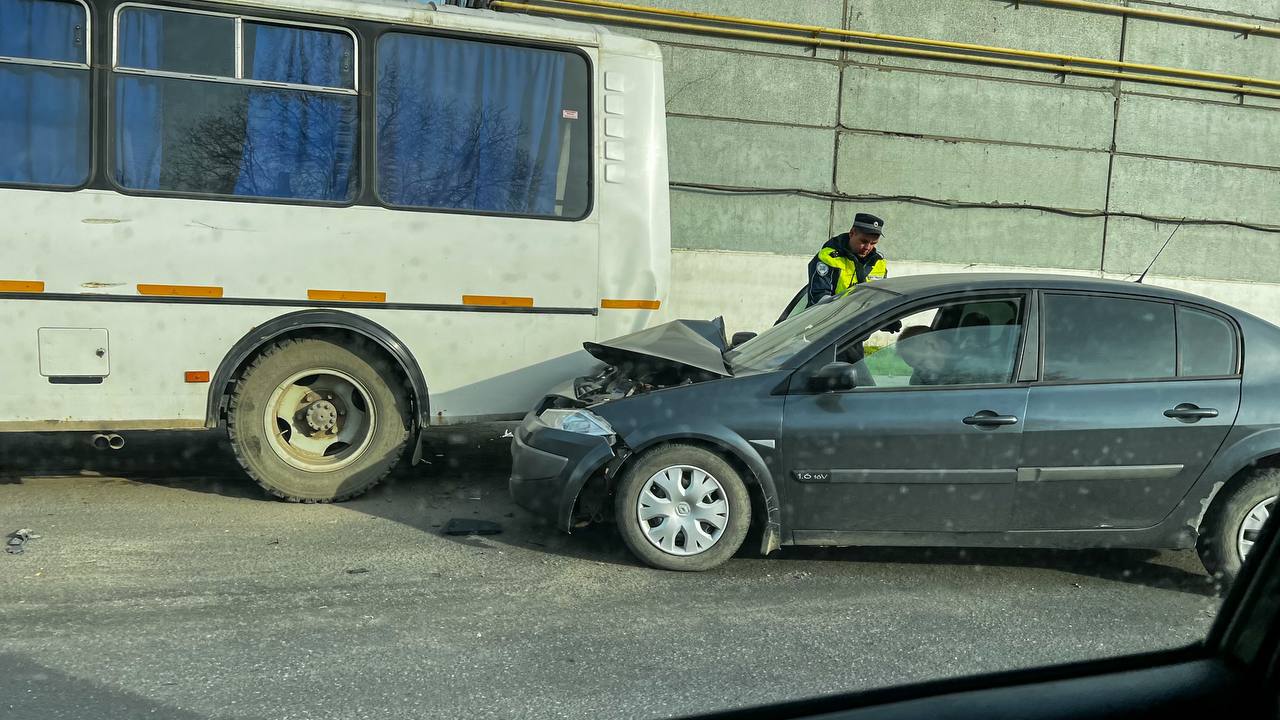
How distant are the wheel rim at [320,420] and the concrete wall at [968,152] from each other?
5.54m

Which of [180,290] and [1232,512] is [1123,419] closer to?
[1232,512]

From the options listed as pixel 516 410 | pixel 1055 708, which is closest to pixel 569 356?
pixel 516 410

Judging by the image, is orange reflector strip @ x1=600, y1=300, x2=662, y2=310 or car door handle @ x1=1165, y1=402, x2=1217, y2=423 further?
orange reflector strip @ x1=600, y1=300, x2=662, y2=310

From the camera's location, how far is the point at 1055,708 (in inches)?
59.7

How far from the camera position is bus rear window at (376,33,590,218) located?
253 inches

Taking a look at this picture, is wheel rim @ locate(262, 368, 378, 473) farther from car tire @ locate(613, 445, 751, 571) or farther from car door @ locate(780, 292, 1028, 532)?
car door @ locate(780, 292, 1028, 532)

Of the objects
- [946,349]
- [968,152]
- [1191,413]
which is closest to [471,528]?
[946,349]

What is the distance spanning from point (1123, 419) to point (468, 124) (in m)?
4.09

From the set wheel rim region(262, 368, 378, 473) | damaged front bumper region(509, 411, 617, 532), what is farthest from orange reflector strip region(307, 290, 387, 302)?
damaged front bumper region(509, 411, 617, 532)

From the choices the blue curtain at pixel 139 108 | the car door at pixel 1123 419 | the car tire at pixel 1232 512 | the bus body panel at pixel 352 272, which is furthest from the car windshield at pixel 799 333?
the blue curtain at pixel 139 108

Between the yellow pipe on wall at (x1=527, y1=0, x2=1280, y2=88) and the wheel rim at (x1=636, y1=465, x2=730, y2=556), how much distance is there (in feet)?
25.0

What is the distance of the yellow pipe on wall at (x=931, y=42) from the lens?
11.4 metres

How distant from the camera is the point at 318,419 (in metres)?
6.38

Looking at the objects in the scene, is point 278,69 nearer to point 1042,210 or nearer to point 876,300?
point 876,300
